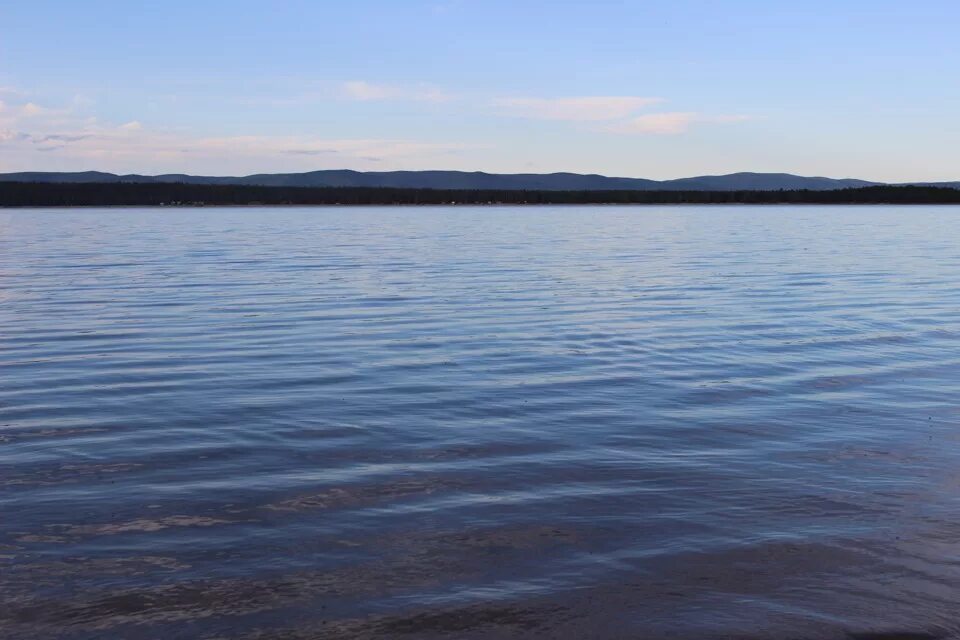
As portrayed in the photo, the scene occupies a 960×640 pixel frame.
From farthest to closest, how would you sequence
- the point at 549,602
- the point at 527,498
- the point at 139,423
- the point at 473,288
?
the point at 473,288, the point at 139,423, the point at 527,498, the point at 549,602

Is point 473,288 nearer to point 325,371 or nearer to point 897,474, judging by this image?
point 325,371

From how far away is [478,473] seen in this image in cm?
973

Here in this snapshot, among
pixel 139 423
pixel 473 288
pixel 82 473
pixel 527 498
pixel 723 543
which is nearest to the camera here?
pixel 723 543

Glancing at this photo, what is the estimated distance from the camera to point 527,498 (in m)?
8.88

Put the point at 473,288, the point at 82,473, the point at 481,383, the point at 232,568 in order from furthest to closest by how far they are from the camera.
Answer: the point at 473,288 < the point at 481,383 < the point at 82,473 < the point at 232,568

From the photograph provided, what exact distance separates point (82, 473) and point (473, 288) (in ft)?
65.7

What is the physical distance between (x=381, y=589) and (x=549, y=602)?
1.11 m

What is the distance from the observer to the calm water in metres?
6.48

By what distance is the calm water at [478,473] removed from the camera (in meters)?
6.48

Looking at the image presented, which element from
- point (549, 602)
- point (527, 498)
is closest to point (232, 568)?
point (549, 602)

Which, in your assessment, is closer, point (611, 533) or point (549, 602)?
point (549, 602)

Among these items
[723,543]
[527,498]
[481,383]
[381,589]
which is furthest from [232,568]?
[481,383]

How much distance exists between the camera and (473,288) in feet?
95.9

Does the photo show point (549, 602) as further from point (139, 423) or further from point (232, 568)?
point (139, 423)
